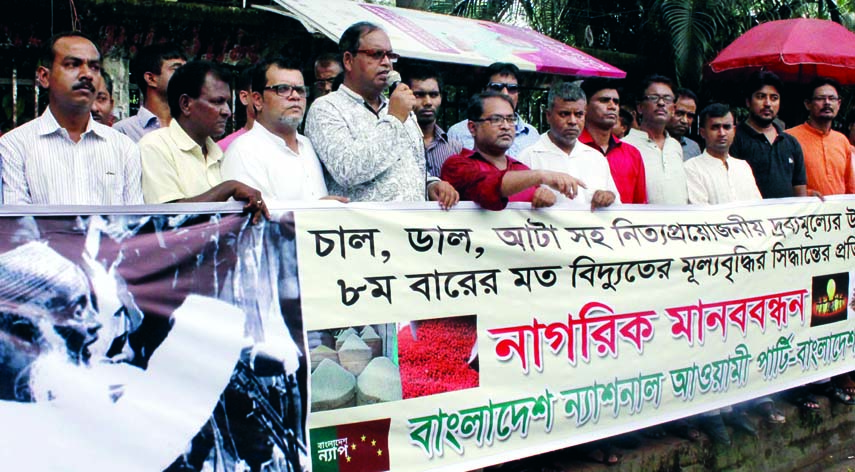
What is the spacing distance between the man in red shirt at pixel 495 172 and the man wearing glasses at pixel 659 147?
121 cm

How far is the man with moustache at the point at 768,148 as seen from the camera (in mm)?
5734

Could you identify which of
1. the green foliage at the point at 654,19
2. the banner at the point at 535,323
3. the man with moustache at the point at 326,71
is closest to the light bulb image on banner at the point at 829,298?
the banner at the point at 535,323

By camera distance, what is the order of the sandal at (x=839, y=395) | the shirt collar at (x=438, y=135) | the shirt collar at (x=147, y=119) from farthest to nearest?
1. the sandal at (x=839, y=395)
2. the shirt collar at (x=438, y=135)
3. the shirt collar at (x=147, y=119)

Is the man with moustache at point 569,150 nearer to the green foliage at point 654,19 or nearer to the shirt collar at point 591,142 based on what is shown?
the shirt collar at point 591,142

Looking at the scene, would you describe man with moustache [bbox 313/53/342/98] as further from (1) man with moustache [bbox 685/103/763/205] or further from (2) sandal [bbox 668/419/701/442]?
(2) sandal [bbox 668/419/701/442]

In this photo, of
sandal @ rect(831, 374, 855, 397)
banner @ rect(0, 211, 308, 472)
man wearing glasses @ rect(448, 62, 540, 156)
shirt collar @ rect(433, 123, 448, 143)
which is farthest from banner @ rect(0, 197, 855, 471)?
man wearing glasses @ rect(448, 62, 540, 156)

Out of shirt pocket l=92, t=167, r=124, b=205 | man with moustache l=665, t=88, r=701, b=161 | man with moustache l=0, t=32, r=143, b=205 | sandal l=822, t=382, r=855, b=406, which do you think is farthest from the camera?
man with moustache l=665, t=88, r=701, b=161

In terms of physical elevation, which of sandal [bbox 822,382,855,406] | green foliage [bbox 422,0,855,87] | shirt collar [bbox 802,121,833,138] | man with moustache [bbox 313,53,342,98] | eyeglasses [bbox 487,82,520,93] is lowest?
sandal [bbox 822,382,855,406]

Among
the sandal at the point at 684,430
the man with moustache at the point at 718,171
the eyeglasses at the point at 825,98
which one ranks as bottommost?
the sandal at the point at 684,430

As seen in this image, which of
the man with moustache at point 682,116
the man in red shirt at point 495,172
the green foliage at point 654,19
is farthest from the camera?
the green foliage at point 654,19

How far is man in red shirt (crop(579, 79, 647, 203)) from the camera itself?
16.1 feet

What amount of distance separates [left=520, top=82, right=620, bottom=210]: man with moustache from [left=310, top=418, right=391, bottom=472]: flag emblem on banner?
1.82m

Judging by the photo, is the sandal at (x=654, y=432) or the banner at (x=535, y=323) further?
the sandal at (x=654, y=432)

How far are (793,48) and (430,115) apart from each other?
3.95 meters
